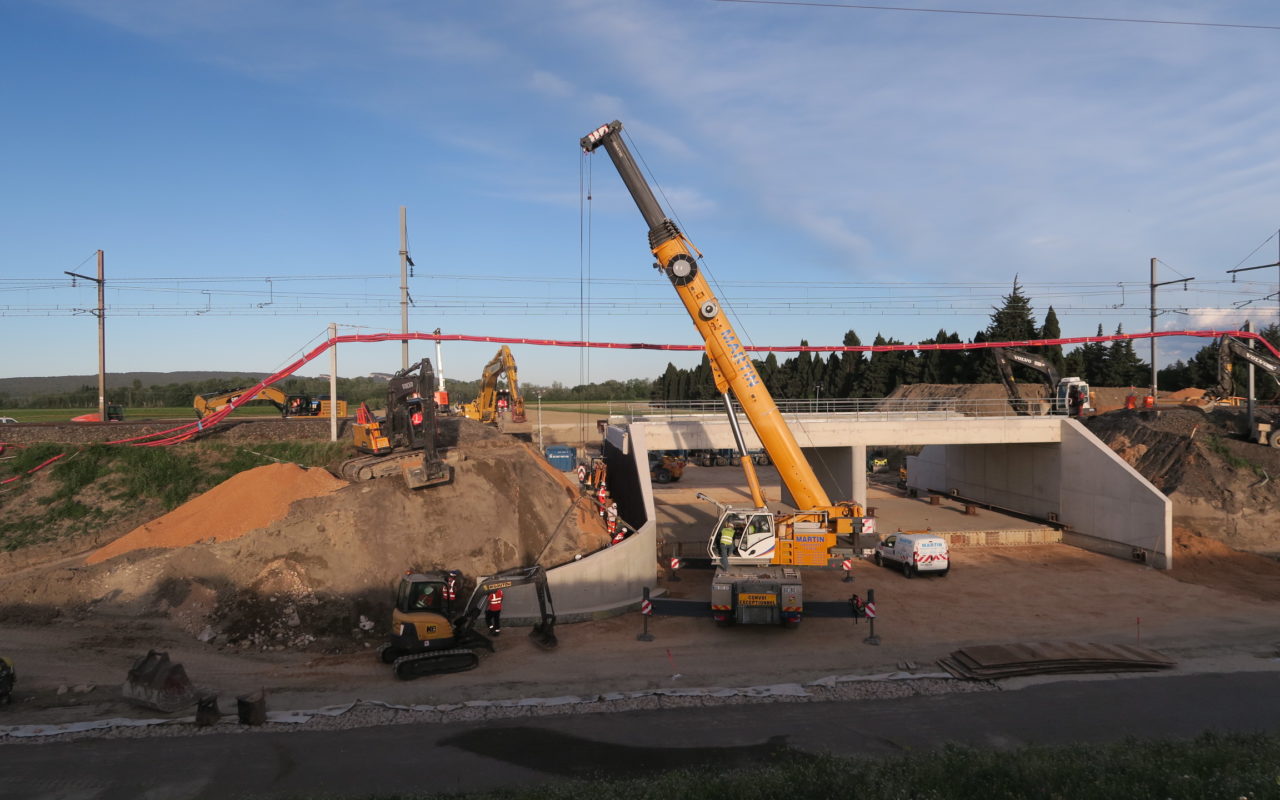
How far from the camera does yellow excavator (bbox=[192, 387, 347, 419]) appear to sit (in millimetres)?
35031

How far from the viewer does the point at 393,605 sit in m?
20.0

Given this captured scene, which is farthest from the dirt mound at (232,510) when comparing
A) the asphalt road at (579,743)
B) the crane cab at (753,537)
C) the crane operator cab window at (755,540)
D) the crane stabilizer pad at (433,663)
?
the crane operator cab window at (755,540)

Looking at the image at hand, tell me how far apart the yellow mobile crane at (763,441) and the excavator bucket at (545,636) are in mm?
4597

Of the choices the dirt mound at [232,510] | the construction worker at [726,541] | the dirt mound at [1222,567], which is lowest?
the dirt mound at [1222,567]

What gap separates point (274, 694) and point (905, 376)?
235ft

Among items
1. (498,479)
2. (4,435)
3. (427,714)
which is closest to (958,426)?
(498,479)

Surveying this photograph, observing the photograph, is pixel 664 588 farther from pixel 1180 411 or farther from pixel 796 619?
pixel 1180 411

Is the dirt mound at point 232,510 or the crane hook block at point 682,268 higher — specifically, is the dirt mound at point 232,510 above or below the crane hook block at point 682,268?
below

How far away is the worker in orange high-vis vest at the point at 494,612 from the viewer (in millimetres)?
18797

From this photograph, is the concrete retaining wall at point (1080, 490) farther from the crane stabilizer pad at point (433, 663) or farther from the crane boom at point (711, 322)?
the crane stabilizer pad at point (433, 663)

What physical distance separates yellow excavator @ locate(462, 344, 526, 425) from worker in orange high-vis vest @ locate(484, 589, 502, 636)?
17.0 metres

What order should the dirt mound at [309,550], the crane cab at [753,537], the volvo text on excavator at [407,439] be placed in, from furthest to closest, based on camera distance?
the volvo text on excavator at [407,439]
the crane cab at [753,537]
the dirt mound at [309,550]

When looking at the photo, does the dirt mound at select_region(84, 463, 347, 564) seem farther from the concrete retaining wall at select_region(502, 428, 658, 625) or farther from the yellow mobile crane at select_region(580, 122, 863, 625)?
the yellow mobile crane at select_region(580, 122, 863, 625)

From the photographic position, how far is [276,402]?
124ft
